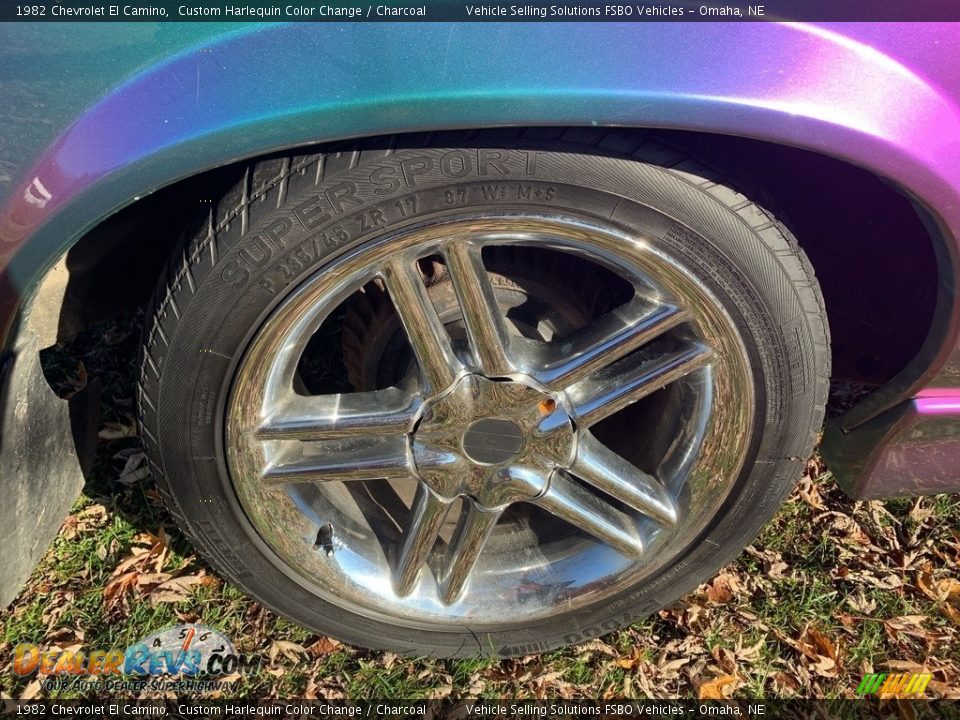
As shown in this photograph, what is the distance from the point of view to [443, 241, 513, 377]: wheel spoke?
61.2 inches

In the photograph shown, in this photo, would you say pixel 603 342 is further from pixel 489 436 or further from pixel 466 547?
pixel 466 547

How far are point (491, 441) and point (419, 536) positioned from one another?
340mm

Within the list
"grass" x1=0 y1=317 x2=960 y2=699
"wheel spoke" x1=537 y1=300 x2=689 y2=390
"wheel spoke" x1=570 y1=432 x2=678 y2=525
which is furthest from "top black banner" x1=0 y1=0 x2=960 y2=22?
"grass" x1=0 y1=317 x2=960 y2=699

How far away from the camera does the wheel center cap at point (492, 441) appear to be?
175 centimetres

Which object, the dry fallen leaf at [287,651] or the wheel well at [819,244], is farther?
the dry fallen leaf at [287,651]

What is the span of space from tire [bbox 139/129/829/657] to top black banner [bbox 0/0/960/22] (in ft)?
0.79

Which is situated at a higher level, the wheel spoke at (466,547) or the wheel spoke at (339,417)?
the wheel spoke at (339,417)

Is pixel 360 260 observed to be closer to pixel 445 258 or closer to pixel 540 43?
pixel 445 258

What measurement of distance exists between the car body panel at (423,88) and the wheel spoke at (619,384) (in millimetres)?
597

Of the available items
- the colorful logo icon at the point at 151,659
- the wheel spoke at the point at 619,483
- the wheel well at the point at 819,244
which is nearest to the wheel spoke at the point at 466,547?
the wheel spoke at the point at 619,483

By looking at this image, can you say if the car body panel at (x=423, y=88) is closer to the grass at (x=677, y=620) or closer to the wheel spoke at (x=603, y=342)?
the wheel spoke at (x=603, y=342)

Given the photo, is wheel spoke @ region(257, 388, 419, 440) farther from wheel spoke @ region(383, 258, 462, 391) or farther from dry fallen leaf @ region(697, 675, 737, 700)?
dry fallen leaf @ region(697, 675, 737, 700)

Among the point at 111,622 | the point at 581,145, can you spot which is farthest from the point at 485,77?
the point at 111,622

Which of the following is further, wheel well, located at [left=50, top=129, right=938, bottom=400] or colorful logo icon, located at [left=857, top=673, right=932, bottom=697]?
colorful logo icon, located at [left=857, top=673, right=932, bottom=697]
